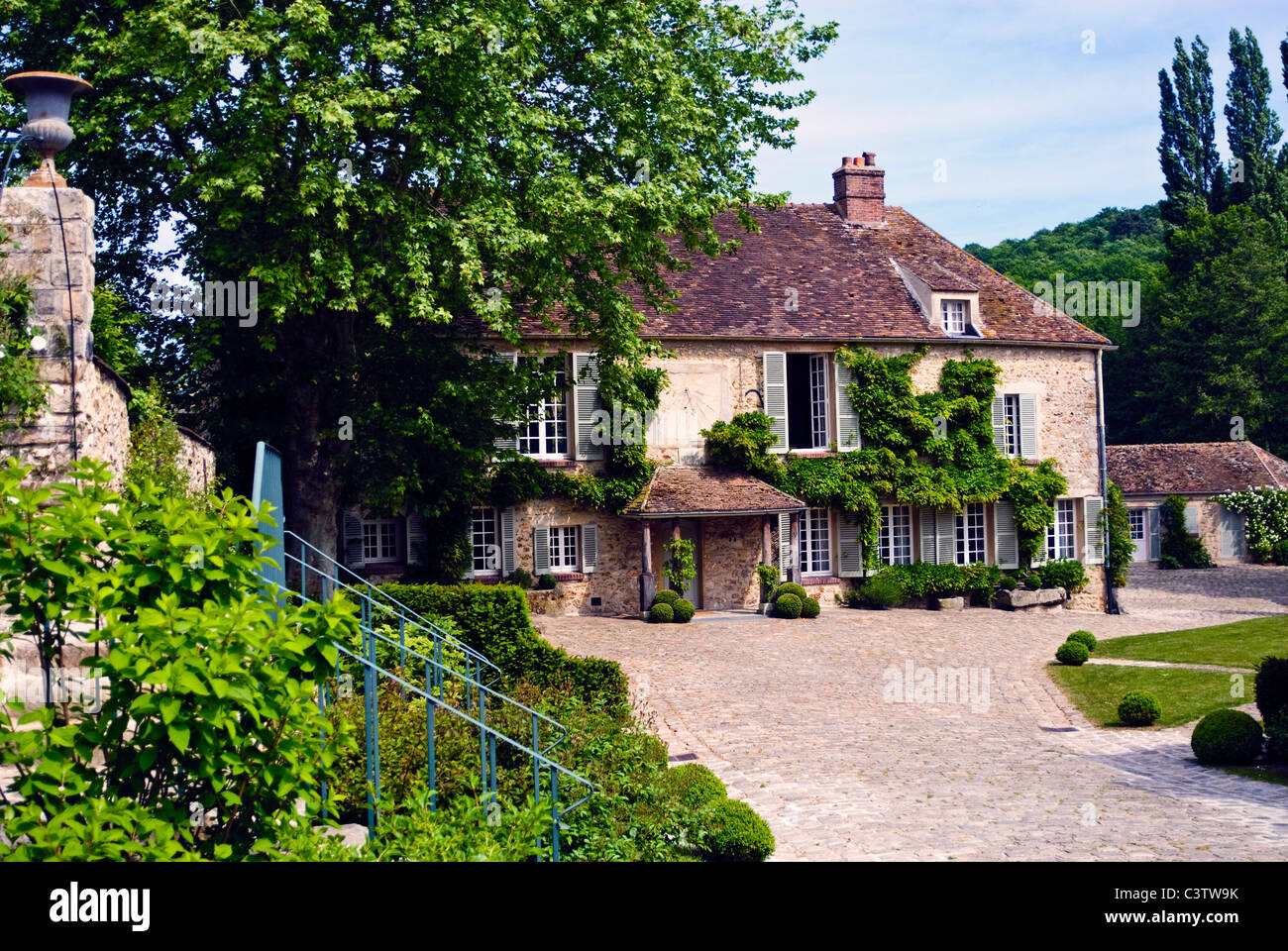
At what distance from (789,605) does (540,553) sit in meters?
5.51

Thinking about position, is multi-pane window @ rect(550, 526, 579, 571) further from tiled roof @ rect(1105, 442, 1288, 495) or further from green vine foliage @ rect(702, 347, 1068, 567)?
tiled roof @ rect(1105, 442, 1288, 495)

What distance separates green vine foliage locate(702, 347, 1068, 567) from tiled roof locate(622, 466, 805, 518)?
60 cm

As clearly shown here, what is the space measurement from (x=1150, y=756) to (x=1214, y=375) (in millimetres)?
36810

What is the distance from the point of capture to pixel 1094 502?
27.1 meters

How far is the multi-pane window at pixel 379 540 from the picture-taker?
22.1 metres

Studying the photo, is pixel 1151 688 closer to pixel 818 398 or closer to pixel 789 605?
pixel 789 605

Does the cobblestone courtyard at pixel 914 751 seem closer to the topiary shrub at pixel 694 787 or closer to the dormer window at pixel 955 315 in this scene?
the topiary shrub at pixel 694 787

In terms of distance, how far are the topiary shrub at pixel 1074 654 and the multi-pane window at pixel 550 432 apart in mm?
11001

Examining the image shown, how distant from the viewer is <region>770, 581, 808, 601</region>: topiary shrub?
904 inches

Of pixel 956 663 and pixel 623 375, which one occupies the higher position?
pixel 623 375

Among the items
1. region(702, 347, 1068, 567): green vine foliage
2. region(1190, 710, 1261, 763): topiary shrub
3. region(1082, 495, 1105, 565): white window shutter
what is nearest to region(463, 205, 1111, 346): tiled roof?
region(702, 347, 1068, 567): green vine foliage
